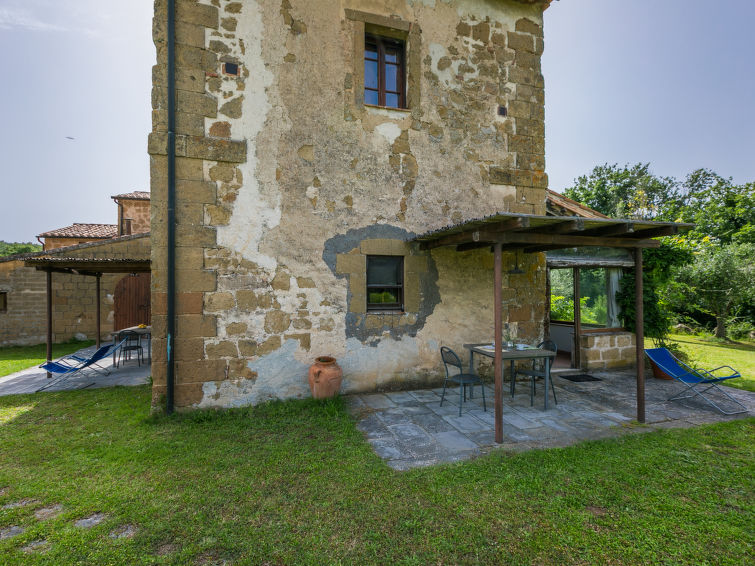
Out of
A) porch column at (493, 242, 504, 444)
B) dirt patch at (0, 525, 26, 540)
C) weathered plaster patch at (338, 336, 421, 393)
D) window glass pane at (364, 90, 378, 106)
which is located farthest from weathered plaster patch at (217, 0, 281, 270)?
dirt patch at (0, 525, 26, 540)

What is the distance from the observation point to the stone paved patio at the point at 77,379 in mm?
6324

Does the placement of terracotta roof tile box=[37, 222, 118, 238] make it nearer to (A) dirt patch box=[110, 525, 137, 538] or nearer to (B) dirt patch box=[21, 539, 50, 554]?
(B) dirt patch box=[21, 539, 50, 554]

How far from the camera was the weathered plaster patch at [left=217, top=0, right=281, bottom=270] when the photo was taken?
5.02m

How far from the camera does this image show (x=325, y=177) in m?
5.38

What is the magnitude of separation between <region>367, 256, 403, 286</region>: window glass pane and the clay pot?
1.45 metres

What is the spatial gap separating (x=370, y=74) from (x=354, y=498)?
19.3 feet

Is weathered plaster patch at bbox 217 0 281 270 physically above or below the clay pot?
above

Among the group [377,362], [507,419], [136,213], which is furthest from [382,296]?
[136,213]

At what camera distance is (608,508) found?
2832 millimetres

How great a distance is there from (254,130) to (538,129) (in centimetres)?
492

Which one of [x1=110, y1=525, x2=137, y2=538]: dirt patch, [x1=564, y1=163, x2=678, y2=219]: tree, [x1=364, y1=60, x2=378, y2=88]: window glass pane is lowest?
[x1=110, y1=525, x2=137, y2=538]: dirt patch

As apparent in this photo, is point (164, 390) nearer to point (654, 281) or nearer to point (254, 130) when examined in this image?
point (254, 130)

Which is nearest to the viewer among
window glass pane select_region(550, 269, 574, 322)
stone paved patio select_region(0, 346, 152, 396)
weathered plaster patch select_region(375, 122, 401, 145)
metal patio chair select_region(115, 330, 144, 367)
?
weathered plaster patch select_region(375, 122, 401, 145)

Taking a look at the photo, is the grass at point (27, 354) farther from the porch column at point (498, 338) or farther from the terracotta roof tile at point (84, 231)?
the porch column at point (498, 338)
